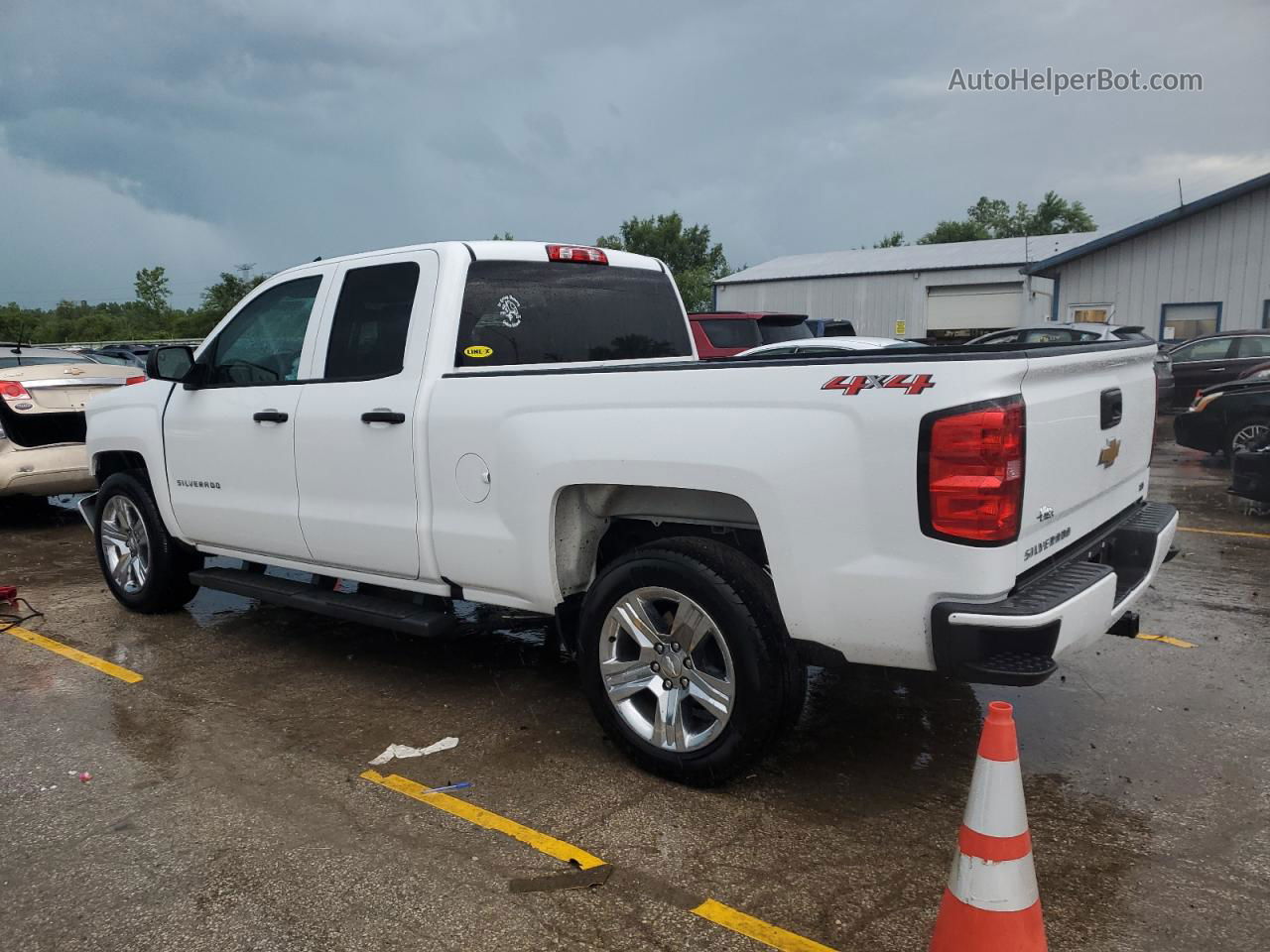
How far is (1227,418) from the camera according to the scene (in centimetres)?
1096

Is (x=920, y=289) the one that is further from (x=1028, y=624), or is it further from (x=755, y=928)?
(x=755, y=928)

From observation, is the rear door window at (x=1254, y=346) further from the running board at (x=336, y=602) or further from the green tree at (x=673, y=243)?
the green tree at (x=673, y=243)

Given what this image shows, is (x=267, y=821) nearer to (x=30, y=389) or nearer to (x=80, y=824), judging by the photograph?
Answer: (x=80, y=824)

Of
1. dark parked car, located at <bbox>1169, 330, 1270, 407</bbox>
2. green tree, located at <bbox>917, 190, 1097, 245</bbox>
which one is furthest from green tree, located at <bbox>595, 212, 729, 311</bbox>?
dark parked car, located at <bbox>1169, 330, 1270, 407</bbox>

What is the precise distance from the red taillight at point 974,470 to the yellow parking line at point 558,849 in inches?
46.9

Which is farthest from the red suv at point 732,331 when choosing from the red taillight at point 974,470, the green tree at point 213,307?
the green tree at point 213,307

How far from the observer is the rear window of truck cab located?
441cm

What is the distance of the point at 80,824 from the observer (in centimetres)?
350

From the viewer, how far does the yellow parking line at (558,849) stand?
2738 mm

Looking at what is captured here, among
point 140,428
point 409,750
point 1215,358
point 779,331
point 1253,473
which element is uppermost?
point 779,331

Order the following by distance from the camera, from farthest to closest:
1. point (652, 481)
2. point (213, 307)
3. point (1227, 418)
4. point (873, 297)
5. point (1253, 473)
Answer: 1. point (213, 307)
2. point (873, 297)
3. point (1227, 418)
4. point (1253, 473)
5. point (652, 481)

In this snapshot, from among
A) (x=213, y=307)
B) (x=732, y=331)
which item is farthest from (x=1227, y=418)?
(x=213, y=307)

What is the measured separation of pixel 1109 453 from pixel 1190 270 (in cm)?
2220

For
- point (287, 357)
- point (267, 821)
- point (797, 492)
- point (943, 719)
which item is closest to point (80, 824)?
point (267, 821)
